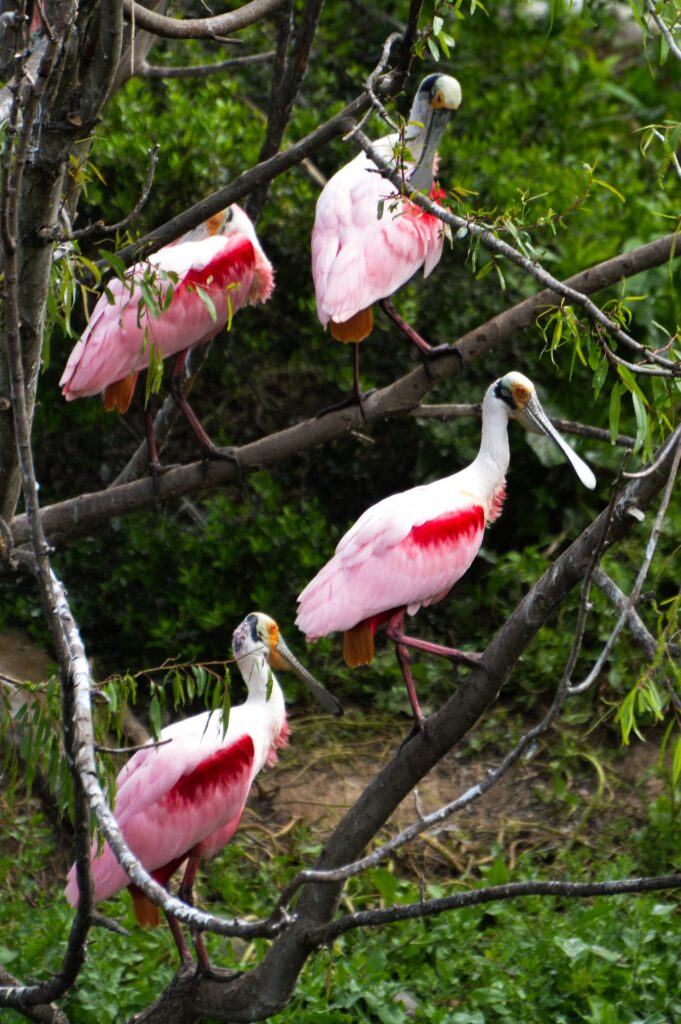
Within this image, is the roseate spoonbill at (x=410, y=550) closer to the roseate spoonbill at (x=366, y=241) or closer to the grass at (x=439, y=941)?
the roseate spoonbill at (x=366, y=241)

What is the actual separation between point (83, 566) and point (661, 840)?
261cm

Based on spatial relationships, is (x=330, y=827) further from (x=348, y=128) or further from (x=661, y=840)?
(x=348, y=128)

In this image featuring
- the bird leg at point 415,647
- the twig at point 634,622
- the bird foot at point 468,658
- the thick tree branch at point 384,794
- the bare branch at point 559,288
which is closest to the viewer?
the bare branch at point 559,288

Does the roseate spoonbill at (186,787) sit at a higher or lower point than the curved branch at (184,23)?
lower

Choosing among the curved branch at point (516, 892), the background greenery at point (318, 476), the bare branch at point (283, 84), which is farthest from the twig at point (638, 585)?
the background greenery at point (318, 476)

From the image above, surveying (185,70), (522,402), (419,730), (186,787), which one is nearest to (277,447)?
(522,402)

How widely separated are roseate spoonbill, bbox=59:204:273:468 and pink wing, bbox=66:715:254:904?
89cm

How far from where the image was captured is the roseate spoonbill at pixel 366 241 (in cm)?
473

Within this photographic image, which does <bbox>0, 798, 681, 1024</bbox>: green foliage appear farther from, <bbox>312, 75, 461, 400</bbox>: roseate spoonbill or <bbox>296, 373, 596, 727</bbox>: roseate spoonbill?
<bbox>312, 75, 461, 400</bbox>: roseate spoonbill

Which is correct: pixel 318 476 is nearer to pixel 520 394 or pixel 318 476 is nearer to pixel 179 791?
pixel 520 394

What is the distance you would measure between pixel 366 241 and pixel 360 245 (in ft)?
0.07

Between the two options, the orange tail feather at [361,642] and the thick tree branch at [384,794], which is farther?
the orange tail feather at [361,642]

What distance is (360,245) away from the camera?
4.78 m

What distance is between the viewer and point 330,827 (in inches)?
220
